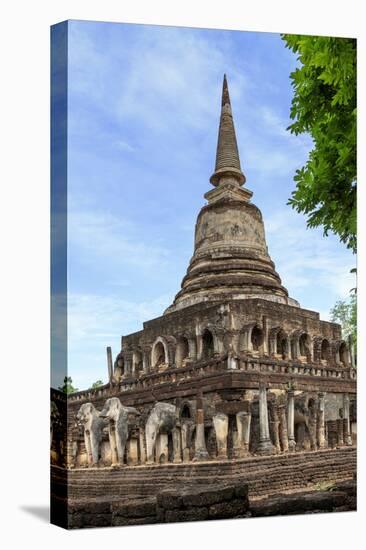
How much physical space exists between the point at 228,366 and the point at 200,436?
4.20 ft

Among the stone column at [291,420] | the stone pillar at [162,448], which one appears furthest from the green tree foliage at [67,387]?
the stone column at [291,420]

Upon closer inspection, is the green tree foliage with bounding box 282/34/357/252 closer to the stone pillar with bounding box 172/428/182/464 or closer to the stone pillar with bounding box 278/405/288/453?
the stone pillar with bounding box 278/405/288/453

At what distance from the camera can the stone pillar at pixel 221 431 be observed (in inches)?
470

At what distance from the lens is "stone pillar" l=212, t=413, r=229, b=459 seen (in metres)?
11.9

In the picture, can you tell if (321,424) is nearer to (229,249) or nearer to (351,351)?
(351,351)

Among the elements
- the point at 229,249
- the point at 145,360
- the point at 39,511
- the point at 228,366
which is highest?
the point at 229,249

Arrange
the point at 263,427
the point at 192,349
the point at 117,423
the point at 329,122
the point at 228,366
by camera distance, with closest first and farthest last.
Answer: the point at 329,122 < the point at 117,423 < the point at 263,427 < the point at 228,366 < the point at 192,349

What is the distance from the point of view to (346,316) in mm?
14133

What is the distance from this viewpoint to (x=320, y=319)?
14281 millimetres

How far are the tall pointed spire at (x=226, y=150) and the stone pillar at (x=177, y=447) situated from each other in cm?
454

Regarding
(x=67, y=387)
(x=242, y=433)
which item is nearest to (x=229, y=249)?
(x=242, y=433)

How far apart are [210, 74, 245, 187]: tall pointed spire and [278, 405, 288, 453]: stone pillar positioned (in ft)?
13.7

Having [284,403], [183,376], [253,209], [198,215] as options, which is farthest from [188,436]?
[253,209]

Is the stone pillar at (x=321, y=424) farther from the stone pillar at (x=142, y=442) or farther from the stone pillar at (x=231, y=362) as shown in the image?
the stone pillar at (x=142, y=442)
